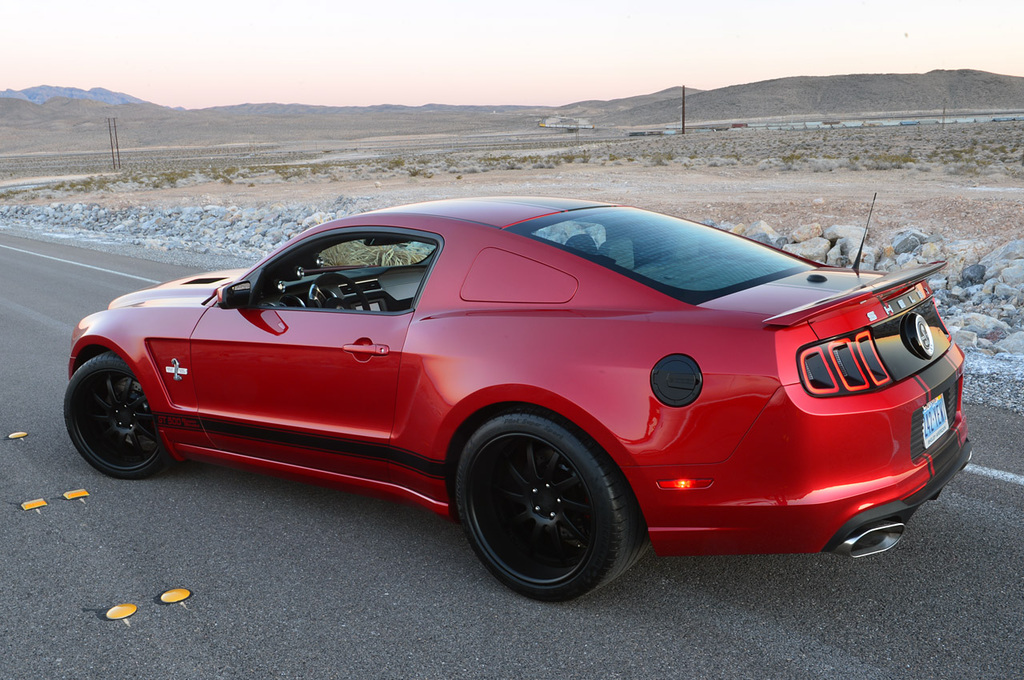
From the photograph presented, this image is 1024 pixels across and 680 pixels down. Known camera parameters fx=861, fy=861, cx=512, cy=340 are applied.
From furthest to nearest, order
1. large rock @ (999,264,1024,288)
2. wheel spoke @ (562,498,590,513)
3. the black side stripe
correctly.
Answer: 1. large rock @ (999,264,1024,288)
2. the black side stripe
3. wheel spoke @ (562,498,590,513)

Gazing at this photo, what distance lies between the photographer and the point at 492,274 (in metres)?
3.42

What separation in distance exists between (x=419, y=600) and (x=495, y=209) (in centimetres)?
167

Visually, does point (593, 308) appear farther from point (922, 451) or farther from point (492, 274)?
point (922, 451)

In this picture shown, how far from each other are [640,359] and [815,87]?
187m

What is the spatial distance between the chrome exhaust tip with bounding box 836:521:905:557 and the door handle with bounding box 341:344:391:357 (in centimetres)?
186

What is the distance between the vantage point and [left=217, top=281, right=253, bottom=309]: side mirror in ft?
13.3

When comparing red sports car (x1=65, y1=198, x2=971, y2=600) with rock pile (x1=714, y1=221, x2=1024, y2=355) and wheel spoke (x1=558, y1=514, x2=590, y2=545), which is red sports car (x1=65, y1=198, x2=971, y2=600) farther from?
rock pile (x1=714, y1=221, x2=1024, y2=355)

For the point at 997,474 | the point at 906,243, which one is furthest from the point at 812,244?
the point at 997,474

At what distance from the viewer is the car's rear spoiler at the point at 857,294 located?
279cm

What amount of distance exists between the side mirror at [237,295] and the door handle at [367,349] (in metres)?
0.71

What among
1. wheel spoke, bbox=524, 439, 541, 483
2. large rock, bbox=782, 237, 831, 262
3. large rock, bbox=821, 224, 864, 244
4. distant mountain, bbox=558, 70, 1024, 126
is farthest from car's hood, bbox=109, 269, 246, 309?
distant mountain, bbox=558, 70, 1024, 126

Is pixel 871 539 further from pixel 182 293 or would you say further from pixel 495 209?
pixel 182 293

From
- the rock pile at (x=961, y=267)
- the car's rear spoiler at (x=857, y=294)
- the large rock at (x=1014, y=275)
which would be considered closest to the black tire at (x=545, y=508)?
the car's rear spoiler at (x=857, y=294)

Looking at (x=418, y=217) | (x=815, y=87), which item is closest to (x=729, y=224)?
(x=418, y=217)
